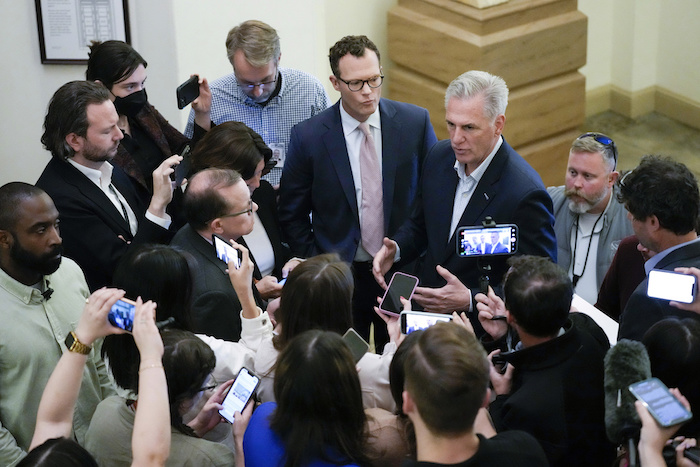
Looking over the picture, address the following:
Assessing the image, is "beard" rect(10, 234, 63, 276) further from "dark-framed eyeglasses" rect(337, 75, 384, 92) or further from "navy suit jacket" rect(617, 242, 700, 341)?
"navy suit jacket" rect(617, 242, 700, 341)

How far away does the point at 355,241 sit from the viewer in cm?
373

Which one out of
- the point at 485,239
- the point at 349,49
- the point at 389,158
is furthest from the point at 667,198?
the point at 349,49

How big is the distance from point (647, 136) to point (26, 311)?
226 inches

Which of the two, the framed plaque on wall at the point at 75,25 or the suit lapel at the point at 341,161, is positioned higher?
the framed plaque on wall at the point at 75,25

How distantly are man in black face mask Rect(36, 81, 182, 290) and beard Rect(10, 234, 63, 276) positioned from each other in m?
0.59

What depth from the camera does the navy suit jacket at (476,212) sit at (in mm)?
3146

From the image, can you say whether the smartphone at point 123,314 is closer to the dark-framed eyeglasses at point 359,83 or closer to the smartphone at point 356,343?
the smartphone at point 356,343

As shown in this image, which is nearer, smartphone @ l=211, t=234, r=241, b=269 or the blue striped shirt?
smartphone @ l=211, t=234, r=241, b=269

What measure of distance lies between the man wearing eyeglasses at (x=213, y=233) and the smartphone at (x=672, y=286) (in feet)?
4.47

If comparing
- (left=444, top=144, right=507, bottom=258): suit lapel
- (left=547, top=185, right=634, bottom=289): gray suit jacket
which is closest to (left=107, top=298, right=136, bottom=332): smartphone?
(left=444, top=144, right=507, bottom=258): suit lapel

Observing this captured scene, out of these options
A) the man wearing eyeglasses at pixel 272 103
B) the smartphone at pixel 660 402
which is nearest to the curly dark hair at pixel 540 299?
the smartphone at pixel 660 402

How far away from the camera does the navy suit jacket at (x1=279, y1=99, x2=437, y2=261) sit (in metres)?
3.72

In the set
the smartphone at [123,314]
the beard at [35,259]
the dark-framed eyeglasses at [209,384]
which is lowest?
the dark-framed eyeglasses at [209,384]

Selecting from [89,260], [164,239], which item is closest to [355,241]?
[164,239]
